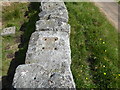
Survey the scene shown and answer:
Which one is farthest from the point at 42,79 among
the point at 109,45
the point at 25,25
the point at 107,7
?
the point at 107,7

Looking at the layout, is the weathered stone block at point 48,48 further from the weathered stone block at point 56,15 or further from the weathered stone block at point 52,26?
the weathered stone block at point 56,15

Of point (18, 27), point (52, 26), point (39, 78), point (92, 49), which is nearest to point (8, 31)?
point (18, 27)

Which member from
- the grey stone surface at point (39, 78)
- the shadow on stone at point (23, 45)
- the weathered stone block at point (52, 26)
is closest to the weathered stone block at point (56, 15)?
the weathered stone block at point (52, 26)

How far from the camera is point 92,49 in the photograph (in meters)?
10.1

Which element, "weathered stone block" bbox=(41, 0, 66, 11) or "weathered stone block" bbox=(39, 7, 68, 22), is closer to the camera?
"weathered stone block" bbox=(39, 7, 68, 22)

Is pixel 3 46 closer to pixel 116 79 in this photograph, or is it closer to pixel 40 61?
pixel 40 61

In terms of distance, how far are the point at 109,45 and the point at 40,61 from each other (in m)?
4.15

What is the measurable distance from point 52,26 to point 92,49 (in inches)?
82.0

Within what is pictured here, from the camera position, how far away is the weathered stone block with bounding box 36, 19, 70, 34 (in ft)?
30.9

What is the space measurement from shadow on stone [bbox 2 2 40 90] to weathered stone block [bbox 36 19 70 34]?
43.6 inches

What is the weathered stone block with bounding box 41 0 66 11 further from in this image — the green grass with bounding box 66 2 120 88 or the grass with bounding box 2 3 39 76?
the green grass with bounding box 66 2 120 88

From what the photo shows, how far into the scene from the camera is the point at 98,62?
30.5 feet

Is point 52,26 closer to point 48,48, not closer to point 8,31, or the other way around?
point 48,48

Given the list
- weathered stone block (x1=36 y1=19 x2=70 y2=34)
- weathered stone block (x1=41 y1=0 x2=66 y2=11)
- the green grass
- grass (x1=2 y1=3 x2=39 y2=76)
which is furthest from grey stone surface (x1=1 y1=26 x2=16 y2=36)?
the green grass
